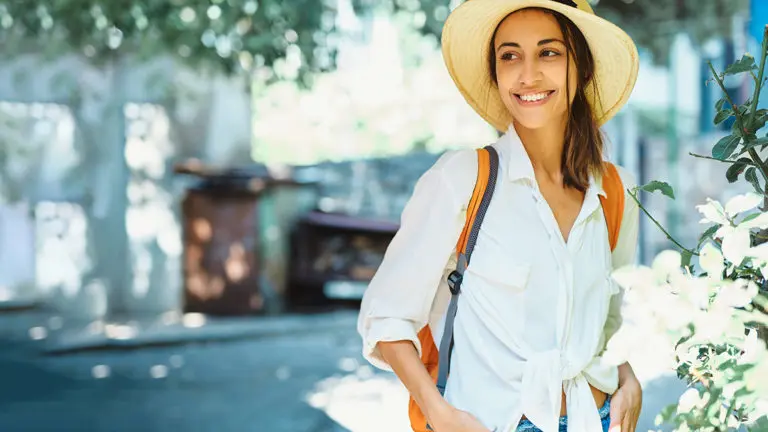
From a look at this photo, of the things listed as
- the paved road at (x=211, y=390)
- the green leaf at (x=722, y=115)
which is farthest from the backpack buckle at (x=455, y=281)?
the paved road at (x=211, y=390)

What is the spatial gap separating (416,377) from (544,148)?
1.88 ft

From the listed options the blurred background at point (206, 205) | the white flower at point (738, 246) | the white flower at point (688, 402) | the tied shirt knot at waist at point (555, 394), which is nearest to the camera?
the white flower at point (738, 246)

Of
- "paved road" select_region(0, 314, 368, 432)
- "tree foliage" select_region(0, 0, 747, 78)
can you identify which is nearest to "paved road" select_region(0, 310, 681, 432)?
"paved road" select_region(0, 314, 368, 432)

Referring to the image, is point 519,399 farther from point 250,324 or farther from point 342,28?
point 250,324

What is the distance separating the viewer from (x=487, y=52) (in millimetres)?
2217

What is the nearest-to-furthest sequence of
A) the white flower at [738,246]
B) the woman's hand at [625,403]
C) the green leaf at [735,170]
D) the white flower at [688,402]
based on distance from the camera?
1. the white flower at [738,246]
2. the white flower at [688,402]
3. the green leaf at [735,170]
4. the woman's hand at [625,403]

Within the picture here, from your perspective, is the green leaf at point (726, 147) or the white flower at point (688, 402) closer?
the white flower at point (688, 402)

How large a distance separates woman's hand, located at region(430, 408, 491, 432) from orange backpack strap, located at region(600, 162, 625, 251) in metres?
0.51

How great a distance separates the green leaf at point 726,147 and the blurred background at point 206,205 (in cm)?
424

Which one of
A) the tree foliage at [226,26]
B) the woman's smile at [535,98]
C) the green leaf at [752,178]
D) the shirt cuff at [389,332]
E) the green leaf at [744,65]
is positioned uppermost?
the tree foliage at [226,26]

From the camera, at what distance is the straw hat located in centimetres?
202

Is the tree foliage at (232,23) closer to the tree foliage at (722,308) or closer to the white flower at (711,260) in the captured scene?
the tree foliage at (722,308)

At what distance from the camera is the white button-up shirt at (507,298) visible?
1.90 meters

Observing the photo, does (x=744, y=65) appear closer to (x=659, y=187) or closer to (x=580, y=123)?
(x=659, y=187)
